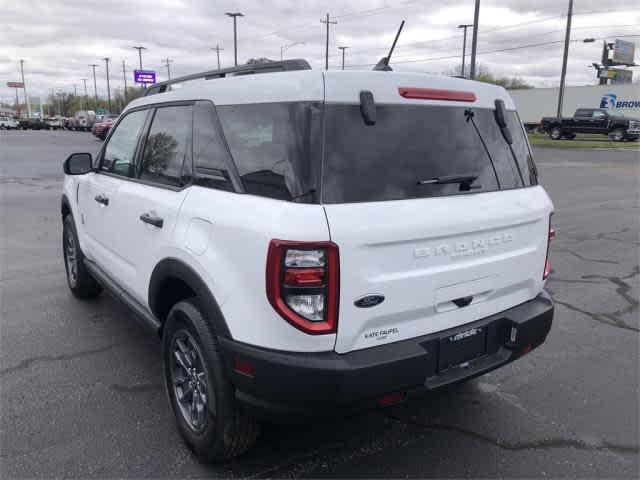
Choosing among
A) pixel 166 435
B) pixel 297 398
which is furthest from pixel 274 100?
pixel 166 435

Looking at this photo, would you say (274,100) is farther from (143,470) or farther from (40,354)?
(40,354)

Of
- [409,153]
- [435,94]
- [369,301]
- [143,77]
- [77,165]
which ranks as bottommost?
[369,301]

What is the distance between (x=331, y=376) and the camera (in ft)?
7.29

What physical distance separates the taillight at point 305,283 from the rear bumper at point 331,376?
0.16 m

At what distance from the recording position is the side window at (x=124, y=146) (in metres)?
3.77

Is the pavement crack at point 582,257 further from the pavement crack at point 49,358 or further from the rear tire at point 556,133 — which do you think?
the rear tire at point 556,133

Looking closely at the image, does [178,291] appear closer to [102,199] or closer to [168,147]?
[168,147]

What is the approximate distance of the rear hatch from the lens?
2.28 meters

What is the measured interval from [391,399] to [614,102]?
160ft

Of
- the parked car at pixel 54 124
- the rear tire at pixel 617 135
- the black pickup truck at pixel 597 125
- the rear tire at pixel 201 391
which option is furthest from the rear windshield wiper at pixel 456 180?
the parked car at pixel 54 124

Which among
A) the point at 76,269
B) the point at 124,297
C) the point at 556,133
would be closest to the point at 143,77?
the point at 556,133

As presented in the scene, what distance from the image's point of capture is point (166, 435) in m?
3.00

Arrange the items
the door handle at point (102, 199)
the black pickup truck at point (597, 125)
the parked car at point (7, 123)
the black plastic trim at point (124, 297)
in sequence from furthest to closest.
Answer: the parked car at point (7, 123) < the black pickup truck at point (597, 125) < the door handle at point (102, 199) < the black plastic trim at point (124, 297)

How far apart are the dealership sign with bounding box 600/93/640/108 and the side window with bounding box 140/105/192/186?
155 ft
